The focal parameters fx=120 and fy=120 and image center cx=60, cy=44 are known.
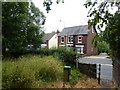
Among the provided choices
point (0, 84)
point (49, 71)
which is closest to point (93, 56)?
point (49, 71)

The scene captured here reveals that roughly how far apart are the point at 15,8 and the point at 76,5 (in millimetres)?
4344

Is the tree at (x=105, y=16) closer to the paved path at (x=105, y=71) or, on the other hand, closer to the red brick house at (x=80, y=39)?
the paved path at (x=105, y=71)

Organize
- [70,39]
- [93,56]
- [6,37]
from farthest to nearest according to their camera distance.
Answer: [70,39]
[93,56]
[6,37]

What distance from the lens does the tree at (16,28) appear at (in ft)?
19.9

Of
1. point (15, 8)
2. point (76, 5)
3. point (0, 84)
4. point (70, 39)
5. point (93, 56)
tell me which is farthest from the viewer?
point (70, 39)

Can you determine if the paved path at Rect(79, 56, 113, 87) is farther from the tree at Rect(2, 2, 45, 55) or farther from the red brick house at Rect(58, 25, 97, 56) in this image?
the tree at Rect(2, 2, 45, 55)

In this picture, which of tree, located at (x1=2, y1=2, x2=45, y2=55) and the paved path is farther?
tree, located at (x1=2, y1=2, x2=45, y2=55)

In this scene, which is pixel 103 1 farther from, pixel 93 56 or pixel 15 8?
pixel 93 56

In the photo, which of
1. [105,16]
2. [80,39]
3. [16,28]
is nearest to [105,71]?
[105,16]

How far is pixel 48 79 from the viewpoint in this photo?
3.36 m

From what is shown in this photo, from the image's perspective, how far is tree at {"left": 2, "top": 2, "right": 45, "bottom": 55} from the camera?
6.08 meters

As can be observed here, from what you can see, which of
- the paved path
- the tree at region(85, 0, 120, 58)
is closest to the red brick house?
the paved path

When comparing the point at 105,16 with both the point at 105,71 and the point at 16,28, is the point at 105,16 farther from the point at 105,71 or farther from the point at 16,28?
the point at 16,28

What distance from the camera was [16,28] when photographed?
6.39 metres
